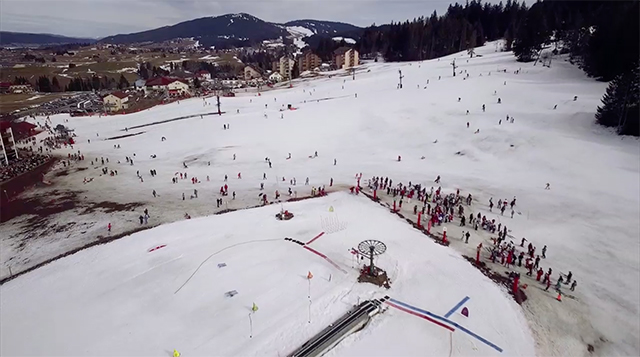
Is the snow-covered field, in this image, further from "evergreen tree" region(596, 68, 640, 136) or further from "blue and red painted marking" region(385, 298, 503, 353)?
"evergreen tree" region(596, 68, 640, 136)

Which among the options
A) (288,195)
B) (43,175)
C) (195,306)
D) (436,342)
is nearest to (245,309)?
(195,306)

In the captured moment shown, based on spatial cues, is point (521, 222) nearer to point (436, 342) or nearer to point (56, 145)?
point (436, 342)

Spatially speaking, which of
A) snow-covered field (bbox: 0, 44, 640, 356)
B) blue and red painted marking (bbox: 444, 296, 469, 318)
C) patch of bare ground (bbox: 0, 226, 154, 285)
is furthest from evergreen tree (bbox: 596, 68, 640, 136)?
patch of bare ground (bbox: 0, 226, 154, 285)

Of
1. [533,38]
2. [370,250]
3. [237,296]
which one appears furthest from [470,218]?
[533,38]

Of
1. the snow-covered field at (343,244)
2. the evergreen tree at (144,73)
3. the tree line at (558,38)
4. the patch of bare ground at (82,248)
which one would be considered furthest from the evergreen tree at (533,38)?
the evergreen tree at (144,73)

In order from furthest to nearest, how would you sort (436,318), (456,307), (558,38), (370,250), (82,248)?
(558,38) → (82,248) → (370,250) → (456,307) → (436,318)

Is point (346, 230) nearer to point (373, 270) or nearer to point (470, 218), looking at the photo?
point (373, 270)
